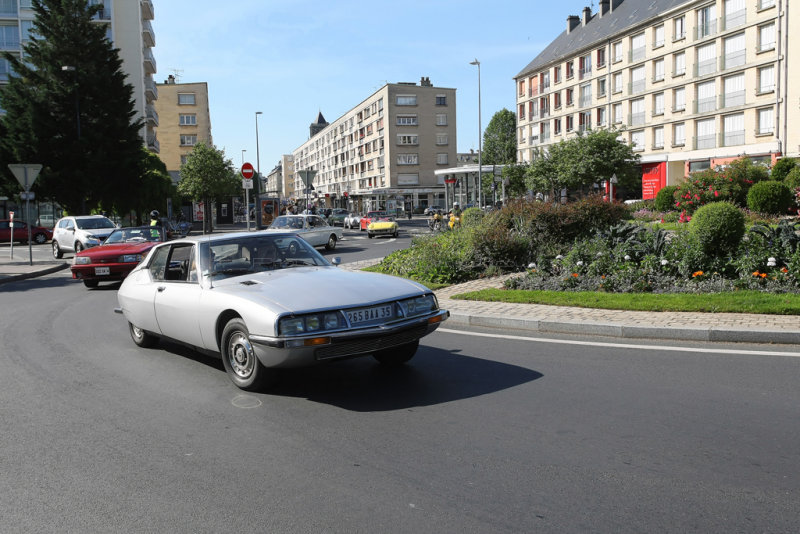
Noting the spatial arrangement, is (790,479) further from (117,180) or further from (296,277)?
(117,180)

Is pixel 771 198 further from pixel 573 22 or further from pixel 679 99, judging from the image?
pixel 573 22

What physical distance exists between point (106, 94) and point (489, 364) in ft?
135

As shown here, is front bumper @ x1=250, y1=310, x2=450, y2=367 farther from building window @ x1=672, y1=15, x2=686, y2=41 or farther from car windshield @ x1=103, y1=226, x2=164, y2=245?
building window @ x1=672, y1=15, x2=686, y2=41

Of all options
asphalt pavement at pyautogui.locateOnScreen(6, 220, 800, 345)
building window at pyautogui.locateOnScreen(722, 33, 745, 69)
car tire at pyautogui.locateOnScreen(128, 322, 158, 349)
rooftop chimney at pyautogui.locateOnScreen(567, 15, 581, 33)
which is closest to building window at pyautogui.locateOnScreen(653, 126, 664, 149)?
building window at pyautogui.locateOnScreen(722, 33, 745, 69)

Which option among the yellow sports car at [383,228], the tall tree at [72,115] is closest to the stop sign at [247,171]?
the yellow sports car at [383,228]

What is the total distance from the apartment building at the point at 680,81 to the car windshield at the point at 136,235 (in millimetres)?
33280

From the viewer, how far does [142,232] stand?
17250mm

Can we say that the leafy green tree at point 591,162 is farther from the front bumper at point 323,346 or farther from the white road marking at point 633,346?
the front bumper at point 323,346

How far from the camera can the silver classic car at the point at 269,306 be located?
5.30 metres

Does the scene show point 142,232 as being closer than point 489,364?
No

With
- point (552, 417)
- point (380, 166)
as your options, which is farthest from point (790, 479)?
point (380, 166)

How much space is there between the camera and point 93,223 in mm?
28266

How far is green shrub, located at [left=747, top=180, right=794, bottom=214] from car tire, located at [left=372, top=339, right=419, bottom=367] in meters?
16.8

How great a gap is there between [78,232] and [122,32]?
1576 inches
